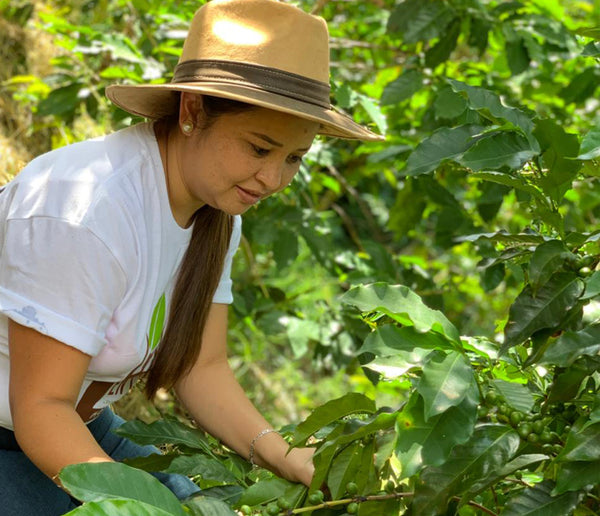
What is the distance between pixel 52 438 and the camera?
1395mm

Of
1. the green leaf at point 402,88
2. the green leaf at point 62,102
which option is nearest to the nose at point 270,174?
the green leaf at point 402,88

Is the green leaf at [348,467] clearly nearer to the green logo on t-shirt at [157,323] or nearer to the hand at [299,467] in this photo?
the hand at [299,467]

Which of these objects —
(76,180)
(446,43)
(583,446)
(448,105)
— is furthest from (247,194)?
(446,43)

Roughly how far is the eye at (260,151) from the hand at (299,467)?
0.49 meters

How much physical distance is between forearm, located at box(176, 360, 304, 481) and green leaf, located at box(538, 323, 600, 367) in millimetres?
694

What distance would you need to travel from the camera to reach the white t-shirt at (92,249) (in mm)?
1419

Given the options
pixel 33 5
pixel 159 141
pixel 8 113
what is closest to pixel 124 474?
pixel 159 141

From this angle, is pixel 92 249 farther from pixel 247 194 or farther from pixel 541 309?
pixel 541 309

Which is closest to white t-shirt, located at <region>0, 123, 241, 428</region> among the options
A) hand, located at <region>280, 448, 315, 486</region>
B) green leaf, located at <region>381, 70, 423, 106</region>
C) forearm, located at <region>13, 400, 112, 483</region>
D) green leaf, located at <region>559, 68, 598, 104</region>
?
forearm, located at <region>13, 400, 112, 483</region>

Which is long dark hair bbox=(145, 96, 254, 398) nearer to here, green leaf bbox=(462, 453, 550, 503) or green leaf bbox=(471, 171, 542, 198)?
green leaf bbox=(471, 171, 542, 198)

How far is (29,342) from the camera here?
142 cm

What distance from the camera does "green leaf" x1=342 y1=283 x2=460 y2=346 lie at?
117 cm

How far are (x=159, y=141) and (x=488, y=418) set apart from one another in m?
0.77

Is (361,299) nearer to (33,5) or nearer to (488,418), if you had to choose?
(488,418)
